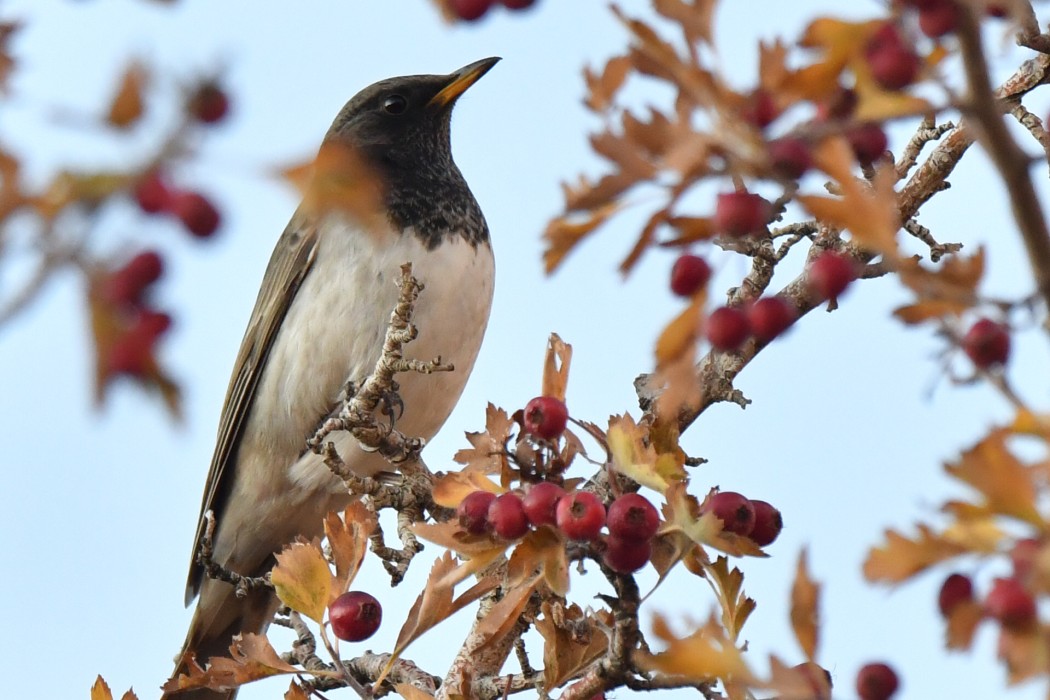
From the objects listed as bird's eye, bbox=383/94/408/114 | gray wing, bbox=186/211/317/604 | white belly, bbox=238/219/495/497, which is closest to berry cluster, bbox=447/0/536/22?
white belly, bbox=238/219/495/497

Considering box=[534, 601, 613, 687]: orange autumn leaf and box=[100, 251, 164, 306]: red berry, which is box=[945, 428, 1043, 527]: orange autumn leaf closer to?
box=[100, 251, 164, 306]: red berry

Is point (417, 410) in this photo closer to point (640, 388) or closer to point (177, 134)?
point (640, 388)

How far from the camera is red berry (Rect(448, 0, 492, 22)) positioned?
74.3 inches

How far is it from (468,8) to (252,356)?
3619mm

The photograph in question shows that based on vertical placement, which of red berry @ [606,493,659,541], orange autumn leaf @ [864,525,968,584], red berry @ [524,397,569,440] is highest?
red berry @ [524,397,569,440]

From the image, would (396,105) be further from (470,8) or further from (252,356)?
(470,8)

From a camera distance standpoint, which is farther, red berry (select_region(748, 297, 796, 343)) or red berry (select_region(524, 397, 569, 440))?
red berry (select_region(524, 397, 569, 440))

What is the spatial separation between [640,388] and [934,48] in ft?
6.67

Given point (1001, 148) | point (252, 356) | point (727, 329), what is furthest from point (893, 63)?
point (252, 356)

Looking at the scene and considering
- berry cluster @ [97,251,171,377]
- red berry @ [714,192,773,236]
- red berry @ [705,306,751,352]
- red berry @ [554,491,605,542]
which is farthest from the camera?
red berry @ [554,491,605,542]

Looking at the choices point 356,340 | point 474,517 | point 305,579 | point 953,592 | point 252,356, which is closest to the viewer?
point 953,592

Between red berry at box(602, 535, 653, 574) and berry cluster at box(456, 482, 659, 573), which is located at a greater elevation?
berry cluster at box(456, 482, 659, 573)

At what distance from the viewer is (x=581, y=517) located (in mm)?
2318

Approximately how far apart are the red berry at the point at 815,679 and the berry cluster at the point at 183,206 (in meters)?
0.88
